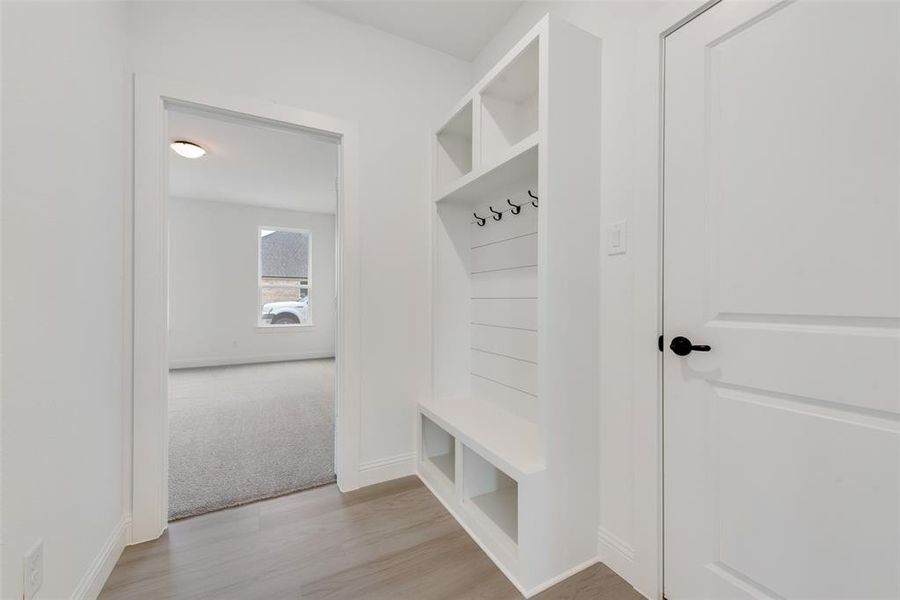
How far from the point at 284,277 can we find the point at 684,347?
6430mm

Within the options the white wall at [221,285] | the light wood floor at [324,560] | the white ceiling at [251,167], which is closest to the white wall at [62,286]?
the light wood floor at [324,560]

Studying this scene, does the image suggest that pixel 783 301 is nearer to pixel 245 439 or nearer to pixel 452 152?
pixel 452 152

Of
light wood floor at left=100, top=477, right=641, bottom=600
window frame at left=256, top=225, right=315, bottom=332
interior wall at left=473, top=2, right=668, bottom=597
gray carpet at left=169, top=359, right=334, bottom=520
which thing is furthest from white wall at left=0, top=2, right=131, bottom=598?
window frame at left=256, top=225, right=315, bottom=332

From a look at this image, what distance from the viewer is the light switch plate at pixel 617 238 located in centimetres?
140

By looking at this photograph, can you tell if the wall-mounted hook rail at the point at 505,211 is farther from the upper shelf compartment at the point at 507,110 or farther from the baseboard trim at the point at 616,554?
the baseboard trim at the point at 616,554

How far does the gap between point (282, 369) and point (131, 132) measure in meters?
4.47

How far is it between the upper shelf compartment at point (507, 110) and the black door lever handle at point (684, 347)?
3.50 feet

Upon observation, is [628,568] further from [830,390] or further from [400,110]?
[400,110]

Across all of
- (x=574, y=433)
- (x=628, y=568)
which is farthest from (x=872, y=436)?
(x=628, y=568)

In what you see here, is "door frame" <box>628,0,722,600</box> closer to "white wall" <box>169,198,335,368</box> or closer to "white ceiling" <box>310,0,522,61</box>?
"white ceiling" <box>310,0,522,61</box>

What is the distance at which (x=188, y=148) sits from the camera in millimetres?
3611

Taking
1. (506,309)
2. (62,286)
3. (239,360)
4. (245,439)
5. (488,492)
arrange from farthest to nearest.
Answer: (239,360) < (245,439) < (506,309) < (488,492) < (62,286)

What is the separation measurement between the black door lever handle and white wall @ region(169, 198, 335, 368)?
6.16 m

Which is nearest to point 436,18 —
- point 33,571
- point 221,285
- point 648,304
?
point 648,304
